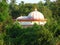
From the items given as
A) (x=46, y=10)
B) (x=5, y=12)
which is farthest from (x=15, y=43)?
(x=46, y=10)

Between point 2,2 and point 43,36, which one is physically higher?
point 2,2

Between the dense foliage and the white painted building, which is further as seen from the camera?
the white painted building

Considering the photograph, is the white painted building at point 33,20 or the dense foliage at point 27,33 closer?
the dense foliage at point 27,33

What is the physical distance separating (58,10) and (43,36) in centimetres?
2015

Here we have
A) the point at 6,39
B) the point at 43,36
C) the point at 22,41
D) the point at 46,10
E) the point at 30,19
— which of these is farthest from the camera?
the point at 46,10

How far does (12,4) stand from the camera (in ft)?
172

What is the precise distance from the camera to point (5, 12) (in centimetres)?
2480

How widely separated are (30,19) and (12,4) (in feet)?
68.6

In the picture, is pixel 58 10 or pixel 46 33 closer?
pixel 46 33

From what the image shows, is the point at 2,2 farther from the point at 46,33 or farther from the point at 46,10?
the point at 46,10

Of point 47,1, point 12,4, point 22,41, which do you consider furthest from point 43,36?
point 47,1

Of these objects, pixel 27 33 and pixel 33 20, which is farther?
pixel 33 20

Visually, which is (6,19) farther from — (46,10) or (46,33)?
(46,10)

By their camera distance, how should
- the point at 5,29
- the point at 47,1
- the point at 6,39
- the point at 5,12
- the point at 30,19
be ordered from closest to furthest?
the point at 6,39
the point at 5,29
the point at 5,12
the point at 30,19
the point at 47,1
